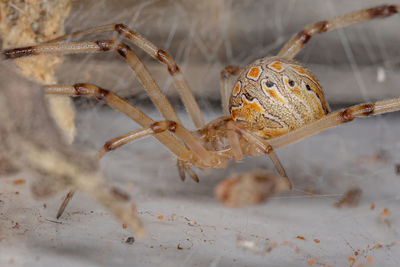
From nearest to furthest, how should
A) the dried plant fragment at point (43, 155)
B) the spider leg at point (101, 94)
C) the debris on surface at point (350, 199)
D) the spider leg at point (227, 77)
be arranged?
the dried plant fragment at point (43, 155), the spider leg at point (101, 94), the debris on surface at point (350, 199), the spider leg at point (227, 77)

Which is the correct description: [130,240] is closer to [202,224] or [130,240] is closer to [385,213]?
[202,224]

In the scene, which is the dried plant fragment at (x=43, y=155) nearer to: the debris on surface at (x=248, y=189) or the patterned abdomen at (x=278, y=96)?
the debris on surface at (x=248, y=189)

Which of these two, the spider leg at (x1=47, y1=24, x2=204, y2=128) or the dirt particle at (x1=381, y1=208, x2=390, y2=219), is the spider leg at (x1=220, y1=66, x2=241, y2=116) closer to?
the spider leg at (x1=47, y1=24, x2=204, y2=128)

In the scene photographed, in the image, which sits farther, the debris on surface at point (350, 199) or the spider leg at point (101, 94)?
the debris on surface at point (350, 199)

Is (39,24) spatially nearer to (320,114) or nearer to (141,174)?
(141,174)

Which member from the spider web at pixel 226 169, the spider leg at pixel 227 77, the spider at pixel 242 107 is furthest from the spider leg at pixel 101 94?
the spider leg at pixel 227 77

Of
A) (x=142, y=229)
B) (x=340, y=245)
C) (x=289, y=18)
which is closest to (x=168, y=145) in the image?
(x=142, y=229)
